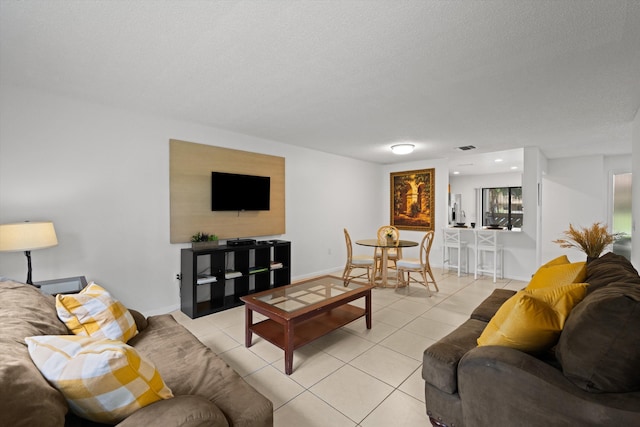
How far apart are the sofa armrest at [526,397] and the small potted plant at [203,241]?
3.09m

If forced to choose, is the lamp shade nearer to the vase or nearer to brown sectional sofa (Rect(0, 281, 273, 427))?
brown sectional sofa (Rect(0, 281, 273, 427))

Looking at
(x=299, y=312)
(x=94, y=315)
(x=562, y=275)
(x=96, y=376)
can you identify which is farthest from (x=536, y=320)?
(x=94, y=315)

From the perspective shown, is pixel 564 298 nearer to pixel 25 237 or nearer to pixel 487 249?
pixel 25 237

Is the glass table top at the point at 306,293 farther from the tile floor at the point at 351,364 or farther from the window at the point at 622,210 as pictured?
the window at the point at 622,210

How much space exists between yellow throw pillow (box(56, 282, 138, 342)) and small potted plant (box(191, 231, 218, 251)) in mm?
1623

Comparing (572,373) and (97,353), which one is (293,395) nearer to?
(97,353)

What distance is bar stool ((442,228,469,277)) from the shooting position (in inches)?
220

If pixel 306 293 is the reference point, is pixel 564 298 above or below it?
above

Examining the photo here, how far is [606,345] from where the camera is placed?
3.81ft

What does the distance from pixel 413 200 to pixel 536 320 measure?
5.36 meters

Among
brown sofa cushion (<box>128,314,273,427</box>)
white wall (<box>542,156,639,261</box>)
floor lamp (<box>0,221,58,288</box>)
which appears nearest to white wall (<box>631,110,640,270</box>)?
white wall (<box>542,156,639,261</box>)

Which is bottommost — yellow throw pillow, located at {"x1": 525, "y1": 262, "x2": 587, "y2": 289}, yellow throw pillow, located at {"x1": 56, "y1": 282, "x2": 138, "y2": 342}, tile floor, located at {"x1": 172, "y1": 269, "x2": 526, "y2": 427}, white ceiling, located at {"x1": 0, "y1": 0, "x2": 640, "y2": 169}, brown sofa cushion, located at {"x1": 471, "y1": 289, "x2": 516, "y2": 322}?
tile floor, located at {"x1": 172, "y1": 269, "x2": 526, "y2": 427}

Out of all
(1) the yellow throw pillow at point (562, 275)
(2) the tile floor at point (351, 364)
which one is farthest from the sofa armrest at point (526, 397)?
(1) the yellow throw pillow at point (562, 275)

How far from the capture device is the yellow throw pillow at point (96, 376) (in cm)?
99
